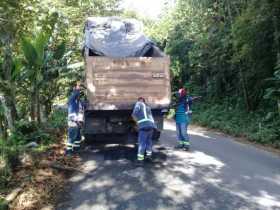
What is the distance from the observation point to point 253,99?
763 inches

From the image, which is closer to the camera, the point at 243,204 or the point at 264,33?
the point at 243,204

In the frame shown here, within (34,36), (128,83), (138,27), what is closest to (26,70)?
(34,36)

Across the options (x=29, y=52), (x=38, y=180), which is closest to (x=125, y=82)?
(x=29, y=52)

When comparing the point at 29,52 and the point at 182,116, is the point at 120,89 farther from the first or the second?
the point at 29,52

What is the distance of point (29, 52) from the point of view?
11703 millimetres

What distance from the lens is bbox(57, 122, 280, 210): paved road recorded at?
23.9 feet

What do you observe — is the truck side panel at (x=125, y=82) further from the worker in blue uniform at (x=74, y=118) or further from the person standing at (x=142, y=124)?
the person standing at (x=142, y=124)

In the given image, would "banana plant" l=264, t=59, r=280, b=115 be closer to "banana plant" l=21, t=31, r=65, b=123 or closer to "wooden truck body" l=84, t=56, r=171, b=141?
"wooden truck body" l=84, t=56, r=171, b=141

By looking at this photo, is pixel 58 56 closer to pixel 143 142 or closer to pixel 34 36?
pixel 34 36

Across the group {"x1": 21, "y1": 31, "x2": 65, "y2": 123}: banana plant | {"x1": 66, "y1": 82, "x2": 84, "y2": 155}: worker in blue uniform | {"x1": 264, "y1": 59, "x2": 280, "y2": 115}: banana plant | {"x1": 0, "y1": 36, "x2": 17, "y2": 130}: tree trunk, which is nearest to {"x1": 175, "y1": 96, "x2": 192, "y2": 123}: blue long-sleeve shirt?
{"x1": 66, "y1": 82, "x2": 84, "y2": 155}: worker in blue uniform

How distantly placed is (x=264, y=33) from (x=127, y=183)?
10320 millimetres

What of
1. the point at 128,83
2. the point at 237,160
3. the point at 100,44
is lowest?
the point at 237,160

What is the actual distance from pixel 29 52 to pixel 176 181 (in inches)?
224

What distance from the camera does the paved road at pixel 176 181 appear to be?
23.9 feet
